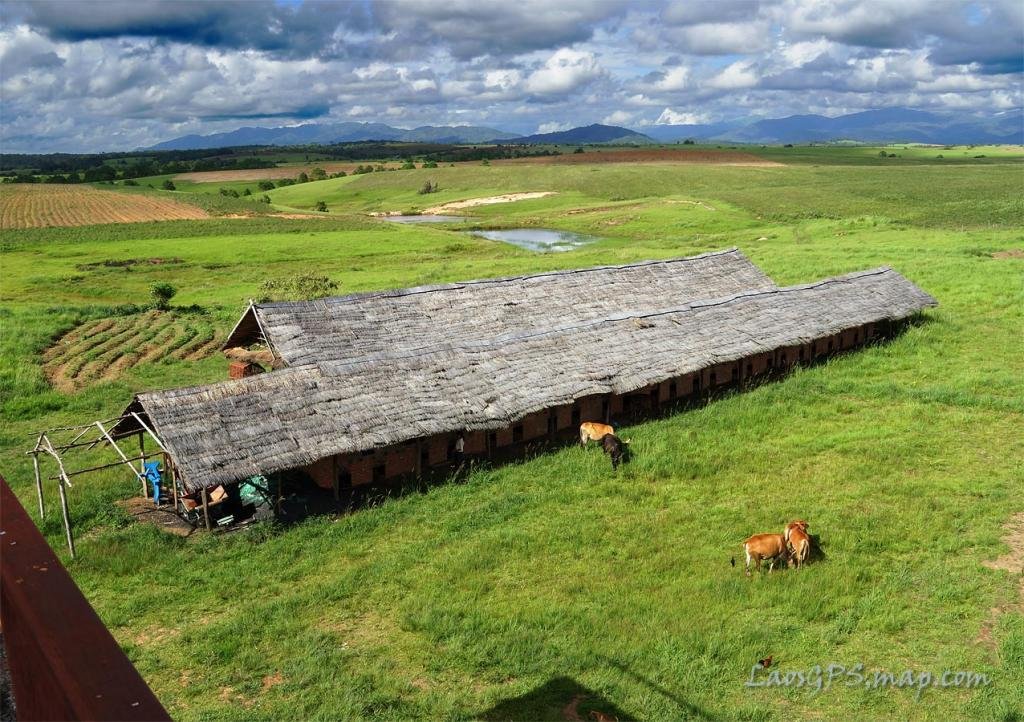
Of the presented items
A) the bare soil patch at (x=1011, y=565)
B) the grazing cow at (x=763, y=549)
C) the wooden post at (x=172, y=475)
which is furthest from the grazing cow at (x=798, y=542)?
the wooden post at (x=172, y=475)

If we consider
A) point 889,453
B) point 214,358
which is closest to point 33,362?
point 214,358

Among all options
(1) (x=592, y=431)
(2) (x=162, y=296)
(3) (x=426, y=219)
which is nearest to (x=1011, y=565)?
(1) (x=592, y=431)

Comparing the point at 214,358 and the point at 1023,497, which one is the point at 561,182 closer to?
the point at 214,358

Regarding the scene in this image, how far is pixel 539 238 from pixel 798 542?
5101cm

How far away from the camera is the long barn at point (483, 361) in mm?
14344

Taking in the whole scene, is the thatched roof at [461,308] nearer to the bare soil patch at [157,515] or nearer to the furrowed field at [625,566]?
the bare soil patch at [157,515]

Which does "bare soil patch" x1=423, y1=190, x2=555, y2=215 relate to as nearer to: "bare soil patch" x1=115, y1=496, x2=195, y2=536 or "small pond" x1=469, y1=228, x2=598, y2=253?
"small pond" x1=469, y1=228, x2=598, y2=253

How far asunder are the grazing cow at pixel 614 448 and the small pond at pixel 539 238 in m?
36.1

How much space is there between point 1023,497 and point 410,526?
11.2 meters

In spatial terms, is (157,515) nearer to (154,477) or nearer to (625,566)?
(154,477)

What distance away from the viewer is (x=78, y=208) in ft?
247

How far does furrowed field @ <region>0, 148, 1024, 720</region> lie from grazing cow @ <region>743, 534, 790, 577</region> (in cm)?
30

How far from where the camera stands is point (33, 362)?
24.5m

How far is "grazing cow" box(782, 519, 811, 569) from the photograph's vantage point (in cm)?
1166
